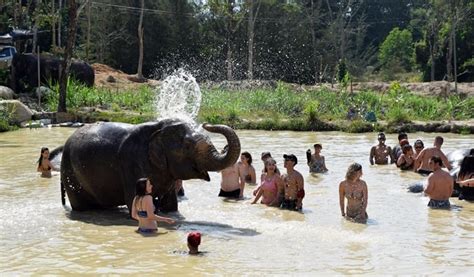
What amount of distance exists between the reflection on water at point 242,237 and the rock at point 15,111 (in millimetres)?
15636

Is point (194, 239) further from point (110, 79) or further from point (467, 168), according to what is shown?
point (110, 79)

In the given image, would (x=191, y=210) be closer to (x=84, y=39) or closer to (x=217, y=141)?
(x=217, y=141)

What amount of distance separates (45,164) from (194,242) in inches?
311

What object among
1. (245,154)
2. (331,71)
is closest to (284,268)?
(245,154)

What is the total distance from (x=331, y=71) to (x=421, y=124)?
31.6m

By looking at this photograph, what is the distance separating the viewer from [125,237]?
1023 cm

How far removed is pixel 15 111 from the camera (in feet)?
102

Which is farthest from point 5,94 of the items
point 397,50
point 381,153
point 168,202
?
point 397,50

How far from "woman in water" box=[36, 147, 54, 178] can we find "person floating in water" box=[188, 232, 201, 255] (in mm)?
7627

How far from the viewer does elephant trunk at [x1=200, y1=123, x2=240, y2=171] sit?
34.0 ft

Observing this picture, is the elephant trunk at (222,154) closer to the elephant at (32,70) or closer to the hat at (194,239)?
the hat at (194,239)

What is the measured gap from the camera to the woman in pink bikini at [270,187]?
12.8 metres

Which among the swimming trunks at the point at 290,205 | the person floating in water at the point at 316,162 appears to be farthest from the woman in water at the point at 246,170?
the person floating in water at the point at 316,162

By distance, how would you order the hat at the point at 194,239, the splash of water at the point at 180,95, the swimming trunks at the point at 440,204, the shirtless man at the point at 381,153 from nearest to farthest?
the hat at the point at 194,239 < the swimming trunks at the point at 440,204 < the shirtless man at the point at 381,153 < the splash of water at the point at 180,95
